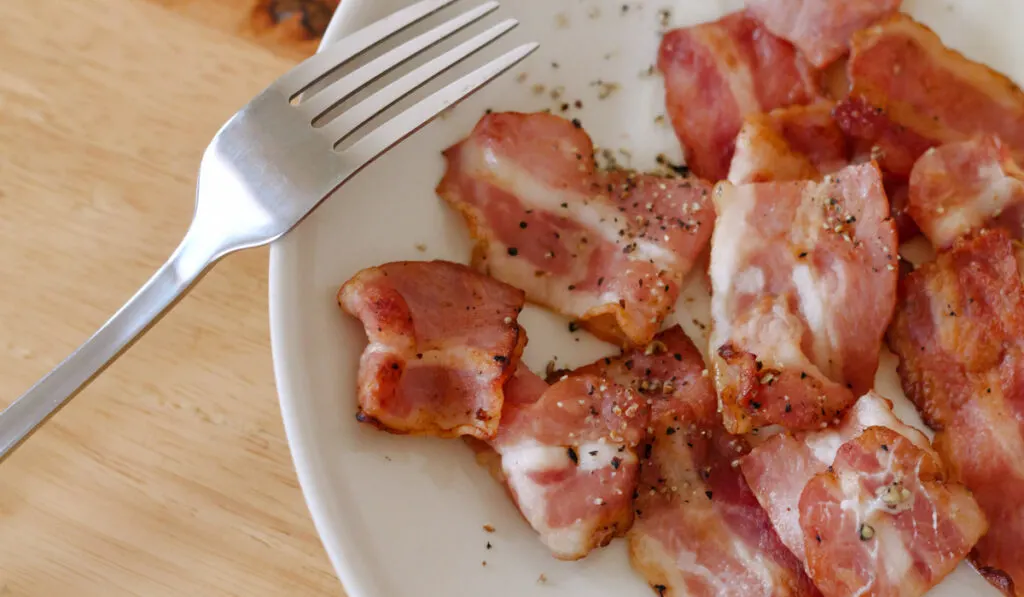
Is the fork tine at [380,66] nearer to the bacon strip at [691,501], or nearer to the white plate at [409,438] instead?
the white plate at [409,438]

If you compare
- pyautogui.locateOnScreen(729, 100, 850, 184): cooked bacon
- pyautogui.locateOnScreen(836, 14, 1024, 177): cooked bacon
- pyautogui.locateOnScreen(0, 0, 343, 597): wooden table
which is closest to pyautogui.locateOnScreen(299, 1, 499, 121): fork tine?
pyautogui.locateOnScreen(0, 0, 343, 597): wooden table

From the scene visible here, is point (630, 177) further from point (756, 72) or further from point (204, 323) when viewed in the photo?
point (204, 323)

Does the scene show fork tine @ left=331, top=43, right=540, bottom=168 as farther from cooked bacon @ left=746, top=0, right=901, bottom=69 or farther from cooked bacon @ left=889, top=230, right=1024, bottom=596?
cooked bacon @ left=889, top=230, right=1024, bottom=596

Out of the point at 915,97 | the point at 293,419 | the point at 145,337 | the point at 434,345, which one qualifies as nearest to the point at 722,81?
the point at 915,97

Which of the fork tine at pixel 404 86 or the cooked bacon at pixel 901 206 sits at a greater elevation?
the fork tine at pixel 404 86

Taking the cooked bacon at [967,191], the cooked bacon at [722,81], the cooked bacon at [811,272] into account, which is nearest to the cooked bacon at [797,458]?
the cooked bacon at [811,272]

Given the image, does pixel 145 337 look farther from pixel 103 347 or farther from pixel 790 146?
pixel 790 146
